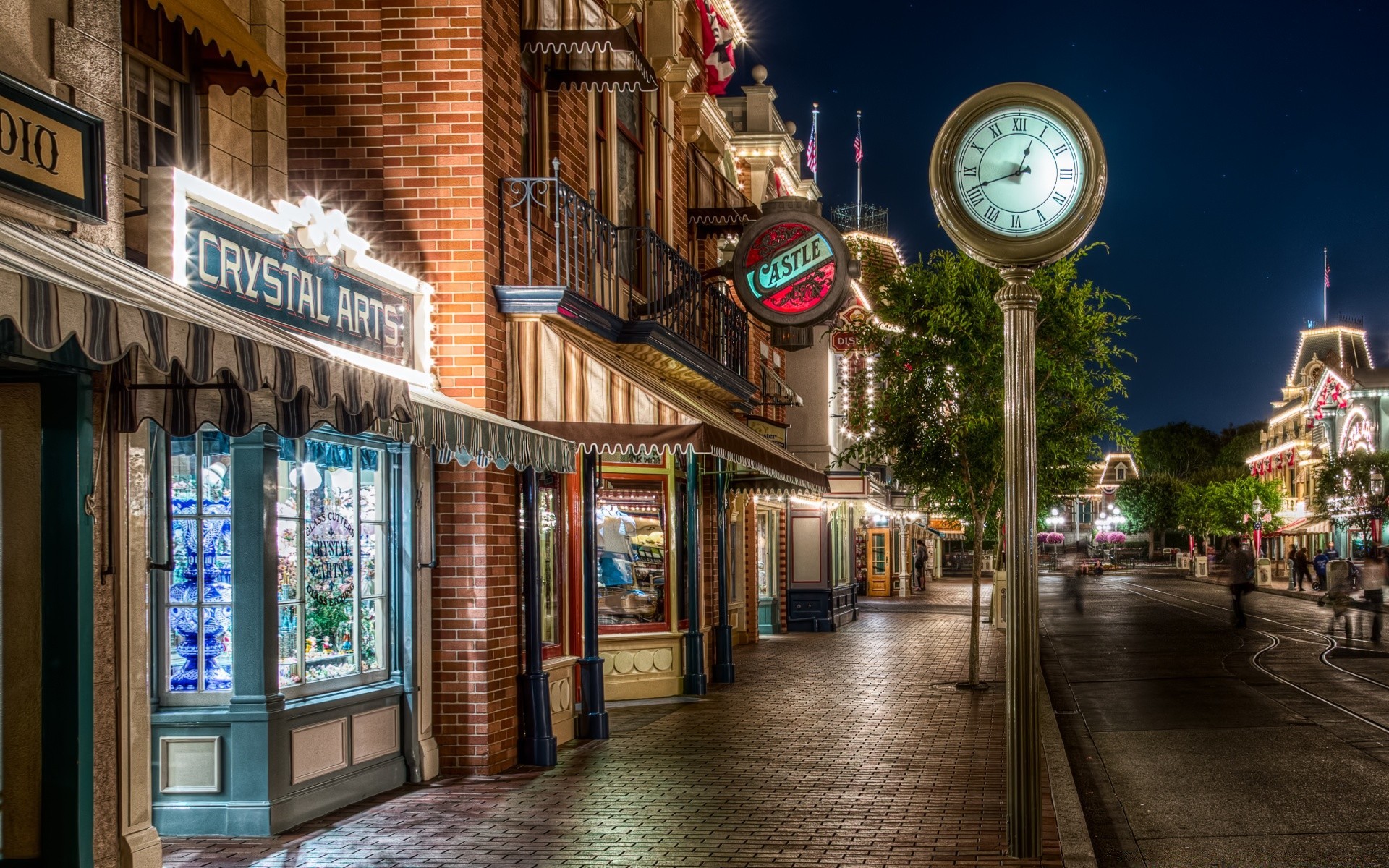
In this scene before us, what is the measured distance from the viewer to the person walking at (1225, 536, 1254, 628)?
26891 millimetres

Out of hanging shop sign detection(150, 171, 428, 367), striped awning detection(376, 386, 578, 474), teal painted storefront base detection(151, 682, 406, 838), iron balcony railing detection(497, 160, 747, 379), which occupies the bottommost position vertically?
teal painted storefront base detection(151, 682, 406, 838)

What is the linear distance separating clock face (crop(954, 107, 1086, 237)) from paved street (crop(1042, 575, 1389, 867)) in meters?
3.90

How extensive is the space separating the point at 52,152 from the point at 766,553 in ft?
69.4

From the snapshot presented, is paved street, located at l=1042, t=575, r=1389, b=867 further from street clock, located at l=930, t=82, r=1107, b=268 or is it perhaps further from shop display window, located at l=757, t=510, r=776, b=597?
shop display window, located at l=757, t=510, r=776, b=597

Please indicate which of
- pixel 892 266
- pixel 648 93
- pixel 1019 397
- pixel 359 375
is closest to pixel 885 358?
pixel 892 266

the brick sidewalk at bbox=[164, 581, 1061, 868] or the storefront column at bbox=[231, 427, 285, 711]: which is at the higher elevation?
the storefront column at bbox=[231, 427, 285, 711]

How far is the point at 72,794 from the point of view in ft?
19.1

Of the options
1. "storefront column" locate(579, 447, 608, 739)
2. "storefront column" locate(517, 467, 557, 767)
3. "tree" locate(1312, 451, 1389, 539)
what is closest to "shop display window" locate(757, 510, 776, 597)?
"storefront column" locate(579, 447, 608, 739)

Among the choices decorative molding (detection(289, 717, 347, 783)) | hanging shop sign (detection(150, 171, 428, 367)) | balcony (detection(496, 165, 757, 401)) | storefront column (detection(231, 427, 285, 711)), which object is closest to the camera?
hanging shop sign (detection(150, 171, 428, 367))

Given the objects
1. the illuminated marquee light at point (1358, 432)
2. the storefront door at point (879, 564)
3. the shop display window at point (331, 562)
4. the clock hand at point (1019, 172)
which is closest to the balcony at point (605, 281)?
the shop display window at point (331, 562)

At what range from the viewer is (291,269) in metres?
8.70

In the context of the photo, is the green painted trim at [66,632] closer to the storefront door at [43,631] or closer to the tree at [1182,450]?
the storefront door at [43,631]

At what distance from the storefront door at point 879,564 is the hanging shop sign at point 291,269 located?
111 ft

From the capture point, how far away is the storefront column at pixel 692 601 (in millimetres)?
16047
